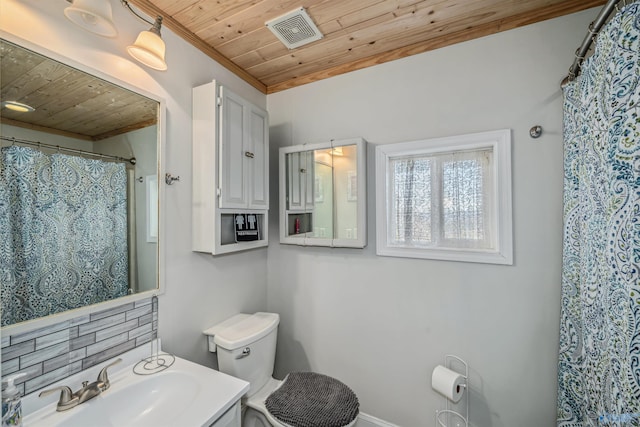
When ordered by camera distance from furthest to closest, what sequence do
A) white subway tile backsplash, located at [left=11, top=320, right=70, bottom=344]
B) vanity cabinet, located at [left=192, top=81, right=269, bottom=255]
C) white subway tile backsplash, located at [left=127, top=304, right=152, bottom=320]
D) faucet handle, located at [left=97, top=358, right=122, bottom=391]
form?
vanity cabinet, located at [left=192, top=81, right=269, bottom=255], white subway tile backsplash, located at [left=127, top=304, right=152, bottom=320], faucet handle, located at [left=97, top=358, right=122, bottom=391], white subway tile backsplash, located at [left=11, top=320, right=70, bottom=344]

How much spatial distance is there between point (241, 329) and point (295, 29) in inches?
67.3

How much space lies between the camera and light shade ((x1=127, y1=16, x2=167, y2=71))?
1090 mm

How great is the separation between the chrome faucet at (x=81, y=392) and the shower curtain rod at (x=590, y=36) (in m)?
2.24

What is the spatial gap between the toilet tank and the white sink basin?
0.24 metres

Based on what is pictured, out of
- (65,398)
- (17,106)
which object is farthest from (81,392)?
(17,106)

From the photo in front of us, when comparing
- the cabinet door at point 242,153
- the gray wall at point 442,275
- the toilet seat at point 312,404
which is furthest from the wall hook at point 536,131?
the toilet seat at point 312,404

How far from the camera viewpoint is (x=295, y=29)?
1514 millimetres

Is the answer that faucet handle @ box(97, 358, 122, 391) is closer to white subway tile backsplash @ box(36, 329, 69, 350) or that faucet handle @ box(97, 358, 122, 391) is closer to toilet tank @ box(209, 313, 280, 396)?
white subway tile backsplash @ box(36, 329, 69, 350)

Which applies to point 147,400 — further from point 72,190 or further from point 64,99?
point 64,99

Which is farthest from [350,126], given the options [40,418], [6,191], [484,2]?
[40,418]

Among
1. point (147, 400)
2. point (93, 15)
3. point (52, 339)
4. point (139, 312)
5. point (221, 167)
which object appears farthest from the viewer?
point (221, 167)

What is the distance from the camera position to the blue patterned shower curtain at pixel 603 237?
2.68 feet

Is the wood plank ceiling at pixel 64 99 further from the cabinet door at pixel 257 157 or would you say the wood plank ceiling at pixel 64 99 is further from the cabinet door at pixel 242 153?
the cabinet door at pixel 257 157

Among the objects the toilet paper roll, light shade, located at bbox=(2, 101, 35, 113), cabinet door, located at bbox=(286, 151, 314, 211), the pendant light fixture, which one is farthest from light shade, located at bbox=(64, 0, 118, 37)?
the toilet paper roll
